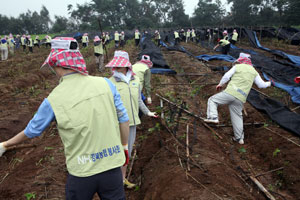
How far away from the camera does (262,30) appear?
68.7 feet

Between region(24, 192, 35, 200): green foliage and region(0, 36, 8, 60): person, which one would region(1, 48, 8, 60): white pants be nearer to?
region(0, 36, 8, 60): person

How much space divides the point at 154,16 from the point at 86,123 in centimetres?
6201

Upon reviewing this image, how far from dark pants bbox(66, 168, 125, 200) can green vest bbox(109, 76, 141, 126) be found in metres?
1.28

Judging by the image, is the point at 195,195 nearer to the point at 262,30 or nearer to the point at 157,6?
the point at 262,30

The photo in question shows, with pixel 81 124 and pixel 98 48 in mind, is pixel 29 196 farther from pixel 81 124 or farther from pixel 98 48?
pixel 98 48

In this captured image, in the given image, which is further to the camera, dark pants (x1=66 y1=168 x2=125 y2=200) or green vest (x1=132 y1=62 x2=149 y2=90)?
green vest (x1=132 y1=62 x2=149 y2=90)

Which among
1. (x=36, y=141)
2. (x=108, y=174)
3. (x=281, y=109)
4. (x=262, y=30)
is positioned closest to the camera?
(x=108, y=174)

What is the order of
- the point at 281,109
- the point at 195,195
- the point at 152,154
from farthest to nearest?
the point at 281,109 → the point at 152,154 → the point at 195,195

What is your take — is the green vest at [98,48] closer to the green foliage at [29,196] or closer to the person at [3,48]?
the person at [3,48]

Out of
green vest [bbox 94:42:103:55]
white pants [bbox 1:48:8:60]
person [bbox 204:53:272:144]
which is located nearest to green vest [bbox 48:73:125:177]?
person [bbox 204:53:272:144]

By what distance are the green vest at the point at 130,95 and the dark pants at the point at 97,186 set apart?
50.5 inches

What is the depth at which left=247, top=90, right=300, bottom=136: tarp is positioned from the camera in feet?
15.4

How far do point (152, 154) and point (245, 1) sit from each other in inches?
1809

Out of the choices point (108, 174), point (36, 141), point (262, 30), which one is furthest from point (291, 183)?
point (262, 30)
